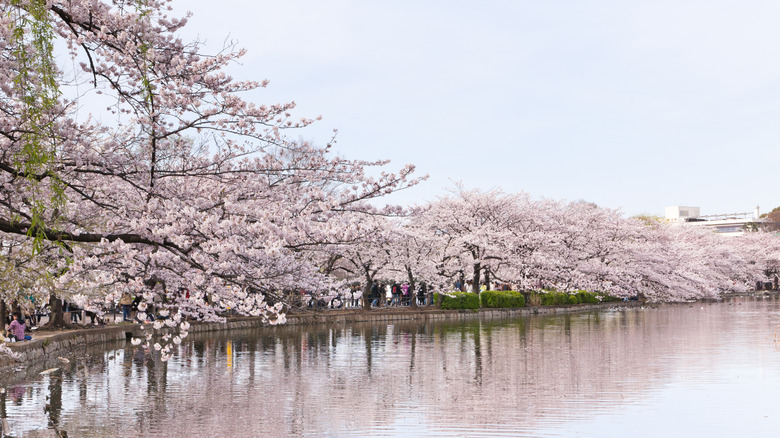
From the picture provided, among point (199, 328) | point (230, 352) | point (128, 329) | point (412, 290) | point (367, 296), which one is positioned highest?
point (412, 290)

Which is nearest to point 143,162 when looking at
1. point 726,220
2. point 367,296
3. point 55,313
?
point 55,313

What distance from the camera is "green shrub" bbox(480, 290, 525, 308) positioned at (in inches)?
1526

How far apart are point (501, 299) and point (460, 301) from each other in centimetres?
310

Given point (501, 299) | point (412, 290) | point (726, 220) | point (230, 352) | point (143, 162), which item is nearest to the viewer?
point (143, 162)

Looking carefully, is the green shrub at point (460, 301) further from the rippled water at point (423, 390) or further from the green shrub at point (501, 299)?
the rippled water at point (423, 390)

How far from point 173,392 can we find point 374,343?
9777 millimetres

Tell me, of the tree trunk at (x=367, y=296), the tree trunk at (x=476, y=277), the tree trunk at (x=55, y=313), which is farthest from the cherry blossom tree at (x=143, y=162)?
the tree trunk at (x=476, y=277)

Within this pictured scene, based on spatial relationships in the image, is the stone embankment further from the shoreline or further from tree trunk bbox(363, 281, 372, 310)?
tree trunk bbox(363, 281, 372, 310)

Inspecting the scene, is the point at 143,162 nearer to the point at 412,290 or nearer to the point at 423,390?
the point at 423,390

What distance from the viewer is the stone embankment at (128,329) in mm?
16423

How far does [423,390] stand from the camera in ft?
42.7

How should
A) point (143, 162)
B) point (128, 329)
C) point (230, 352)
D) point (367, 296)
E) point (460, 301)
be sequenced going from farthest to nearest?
point (460, 301)
point (367, 296)
point (128, 329)
point (230, 352)
point (143, 162)

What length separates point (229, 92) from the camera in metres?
9.78

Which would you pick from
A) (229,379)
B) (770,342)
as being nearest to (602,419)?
(229,379)
